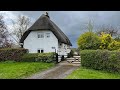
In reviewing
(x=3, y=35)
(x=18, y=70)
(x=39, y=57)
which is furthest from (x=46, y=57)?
(x=3, y=35)

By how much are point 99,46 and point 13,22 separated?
39.9 feet

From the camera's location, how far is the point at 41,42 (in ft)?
57.7

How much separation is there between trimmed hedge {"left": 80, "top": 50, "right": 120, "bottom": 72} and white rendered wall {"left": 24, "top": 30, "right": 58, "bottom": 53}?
5.47m

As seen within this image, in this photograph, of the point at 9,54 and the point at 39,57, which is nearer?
the point at 39,57

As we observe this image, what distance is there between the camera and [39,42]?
57.9 ft

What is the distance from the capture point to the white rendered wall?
17.2m

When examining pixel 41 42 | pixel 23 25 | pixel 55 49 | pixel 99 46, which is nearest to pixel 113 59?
pixel 99 46

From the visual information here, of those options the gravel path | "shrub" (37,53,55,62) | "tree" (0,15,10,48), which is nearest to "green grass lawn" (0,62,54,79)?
→ the gravel path

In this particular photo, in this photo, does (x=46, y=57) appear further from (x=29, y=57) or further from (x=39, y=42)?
(x=39, y=42)

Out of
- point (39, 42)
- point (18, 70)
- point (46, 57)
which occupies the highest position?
point (39, 42)

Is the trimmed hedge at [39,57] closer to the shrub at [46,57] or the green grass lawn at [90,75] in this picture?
the shrub at [46,57]

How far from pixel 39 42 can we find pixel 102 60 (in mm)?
7741
